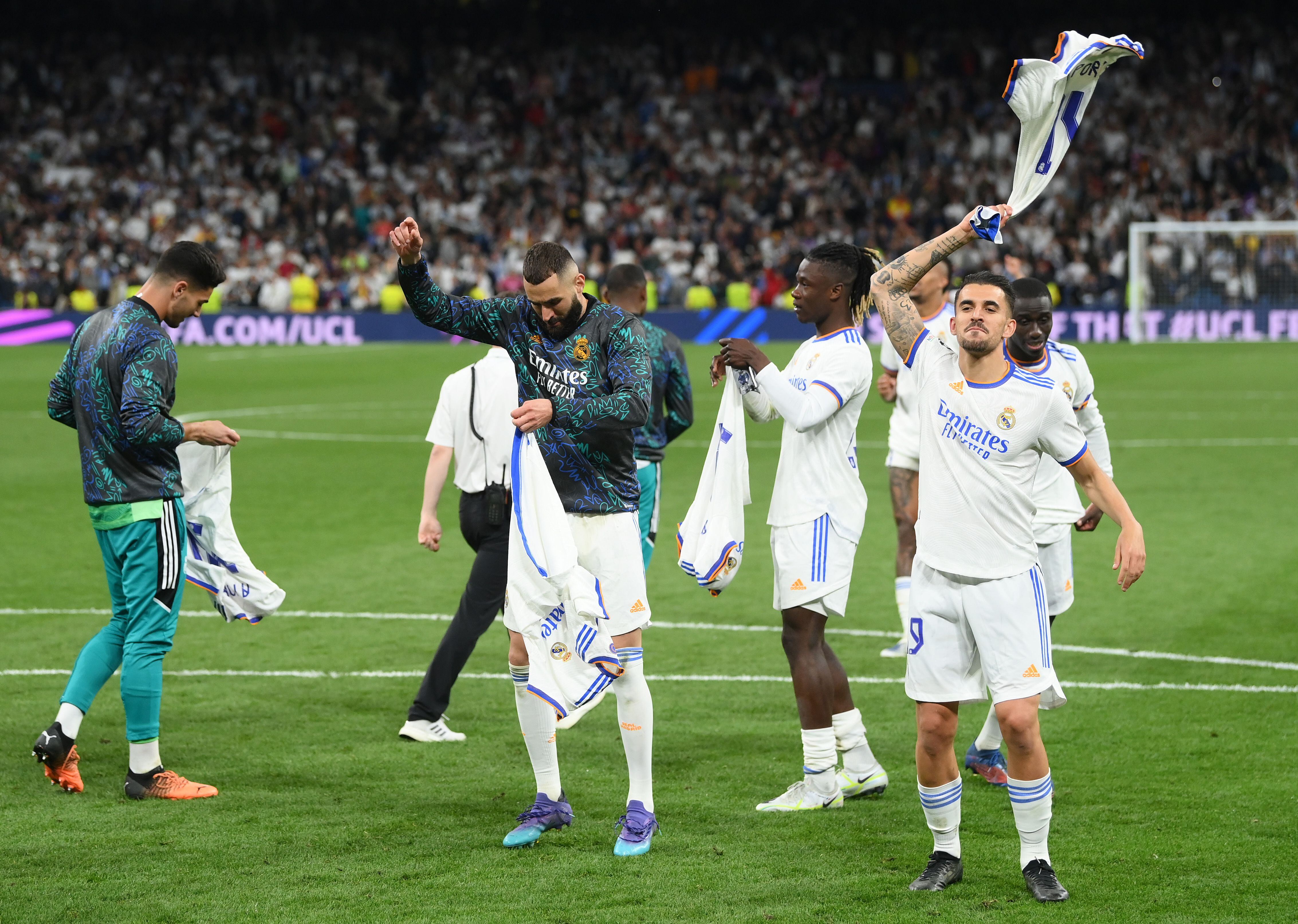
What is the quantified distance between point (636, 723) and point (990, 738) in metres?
1.68

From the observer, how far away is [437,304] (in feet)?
18.4

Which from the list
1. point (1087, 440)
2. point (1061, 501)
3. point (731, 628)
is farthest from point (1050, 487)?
point (731, 628)

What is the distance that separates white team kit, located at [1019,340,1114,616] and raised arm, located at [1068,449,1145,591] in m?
1.20

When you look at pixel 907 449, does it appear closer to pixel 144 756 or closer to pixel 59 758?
pixel 144 756

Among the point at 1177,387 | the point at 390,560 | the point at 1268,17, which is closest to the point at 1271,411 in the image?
the point at 1177,387

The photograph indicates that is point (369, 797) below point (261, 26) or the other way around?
below

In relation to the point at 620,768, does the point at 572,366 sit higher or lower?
higher

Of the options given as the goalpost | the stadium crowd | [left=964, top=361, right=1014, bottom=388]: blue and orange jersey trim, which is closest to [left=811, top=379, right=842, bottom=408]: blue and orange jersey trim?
[left=964, top=361, right=1014, bottom=388]: blue and orange jersey trim

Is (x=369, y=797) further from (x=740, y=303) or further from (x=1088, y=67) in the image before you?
(x=740, y=303)

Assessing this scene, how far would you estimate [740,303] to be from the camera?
34875 mm

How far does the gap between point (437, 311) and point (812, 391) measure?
145 centimetres

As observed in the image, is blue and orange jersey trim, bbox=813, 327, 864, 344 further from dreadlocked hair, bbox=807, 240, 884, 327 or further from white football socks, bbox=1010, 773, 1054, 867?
white football socks, bbox=1010, 773, 1054, 867

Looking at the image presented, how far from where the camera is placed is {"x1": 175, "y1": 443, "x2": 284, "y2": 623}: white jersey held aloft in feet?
22.0

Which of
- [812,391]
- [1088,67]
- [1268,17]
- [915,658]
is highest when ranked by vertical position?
[1268,17]
